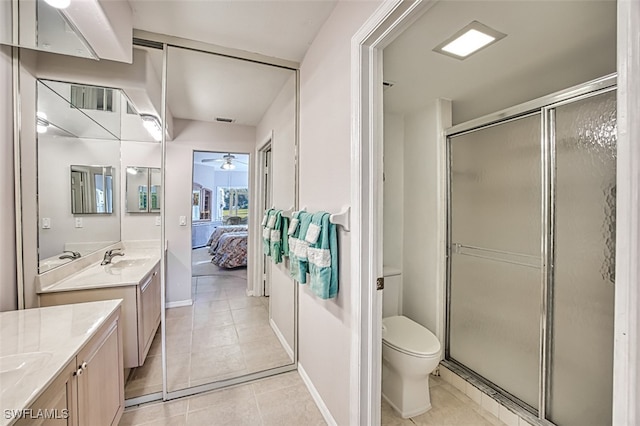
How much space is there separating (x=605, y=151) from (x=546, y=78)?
744 mm

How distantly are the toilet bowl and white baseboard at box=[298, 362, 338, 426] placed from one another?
474mm

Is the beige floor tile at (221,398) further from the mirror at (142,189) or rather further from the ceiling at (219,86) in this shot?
the ceiling at (219,86)

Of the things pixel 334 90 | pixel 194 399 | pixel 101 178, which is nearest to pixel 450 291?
pixel 334 90

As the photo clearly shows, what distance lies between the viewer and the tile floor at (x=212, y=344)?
2.04m

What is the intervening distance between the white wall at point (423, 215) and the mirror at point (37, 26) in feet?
8.22

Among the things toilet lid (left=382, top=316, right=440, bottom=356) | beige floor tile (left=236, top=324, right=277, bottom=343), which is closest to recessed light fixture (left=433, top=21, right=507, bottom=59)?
toilet lid (left=382, top=316, right=440, bottom=356)

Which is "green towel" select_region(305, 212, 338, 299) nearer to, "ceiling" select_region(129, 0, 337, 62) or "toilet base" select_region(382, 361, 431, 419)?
"toilet base" select_region(382, 361, 431, 419)

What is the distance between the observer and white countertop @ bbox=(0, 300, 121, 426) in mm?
812

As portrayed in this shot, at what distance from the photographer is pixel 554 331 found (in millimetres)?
1632

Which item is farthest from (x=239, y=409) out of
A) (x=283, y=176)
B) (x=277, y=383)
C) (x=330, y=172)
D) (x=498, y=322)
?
(x=498, y=322)

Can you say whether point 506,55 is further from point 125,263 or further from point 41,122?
point 125,263

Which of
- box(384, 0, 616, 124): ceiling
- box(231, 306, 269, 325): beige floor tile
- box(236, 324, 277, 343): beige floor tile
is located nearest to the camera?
box(384, 0, 616, 124): ceiling

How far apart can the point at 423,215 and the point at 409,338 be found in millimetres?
1118

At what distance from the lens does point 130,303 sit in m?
1.86
